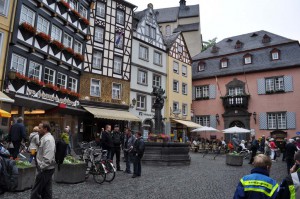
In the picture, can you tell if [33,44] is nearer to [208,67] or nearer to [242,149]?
[242,149]

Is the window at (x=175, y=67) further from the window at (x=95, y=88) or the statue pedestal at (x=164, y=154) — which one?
the statue pedestal at (x=164, y=154)

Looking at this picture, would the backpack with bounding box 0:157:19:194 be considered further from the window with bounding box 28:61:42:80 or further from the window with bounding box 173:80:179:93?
the window with bounding box 173:80:179:93

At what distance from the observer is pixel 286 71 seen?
29.5 metres

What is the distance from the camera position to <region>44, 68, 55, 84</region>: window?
19.2m

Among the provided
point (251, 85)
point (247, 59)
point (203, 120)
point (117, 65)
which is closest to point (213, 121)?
point (203, 120)

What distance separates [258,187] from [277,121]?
28.5 metres

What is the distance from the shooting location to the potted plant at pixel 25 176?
7309 millimetres

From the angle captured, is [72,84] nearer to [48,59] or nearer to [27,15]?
[48,59]

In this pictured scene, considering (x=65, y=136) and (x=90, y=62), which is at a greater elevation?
(x=90, y=62)

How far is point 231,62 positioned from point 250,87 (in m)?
4.08

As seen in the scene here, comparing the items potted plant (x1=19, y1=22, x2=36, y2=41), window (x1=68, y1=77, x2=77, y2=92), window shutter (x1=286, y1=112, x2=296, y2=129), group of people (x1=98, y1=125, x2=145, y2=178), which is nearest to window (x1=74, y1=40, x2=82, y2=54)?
window (x1=68, y1=77, x2=77, y2=92)

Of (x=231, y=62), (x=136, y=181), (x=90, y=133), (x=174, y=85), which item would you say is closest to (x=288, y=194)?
(x=136, y=181)

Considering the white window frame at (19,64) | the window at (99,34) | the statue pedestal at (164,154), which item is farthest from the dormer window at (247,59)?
the white window frame at (19,64)

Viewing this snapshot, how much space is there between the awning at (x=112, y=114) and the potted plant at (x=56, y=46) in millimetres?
4878
